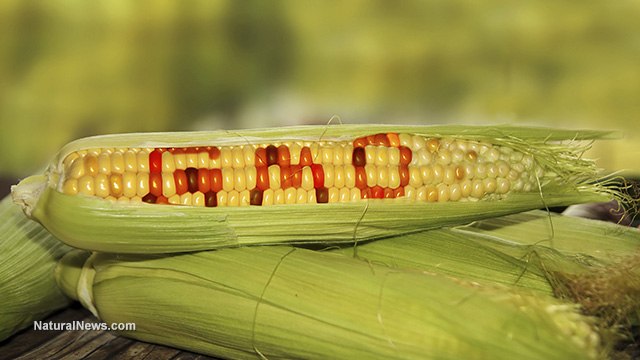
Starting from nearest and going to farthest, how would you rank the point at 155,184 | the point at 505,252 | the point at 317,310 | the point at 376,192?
1. the point at 317,310
2. the point at 155,184
3. the point at 376,192
4. the point at 505,252

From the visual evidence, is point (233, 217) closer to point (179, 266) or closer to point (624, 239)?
point (179, 266)

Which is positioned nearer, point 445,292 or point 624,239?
Result: point 445,292

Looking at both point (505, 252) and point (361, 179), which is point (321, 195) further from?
point (505, 252)

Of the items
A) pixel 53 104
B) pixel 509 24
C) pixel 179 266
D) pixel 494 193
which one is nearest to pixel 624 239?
pixel 494 193

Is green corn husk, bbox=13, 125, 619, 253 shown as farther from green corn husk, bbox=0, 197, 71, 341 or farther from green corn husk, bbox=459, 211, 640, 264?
green corn husk, bbox=0, 197, 71, 341

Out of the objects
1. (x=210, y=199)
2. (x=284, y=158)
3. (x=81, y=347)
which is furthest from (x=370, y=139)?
(x=81, y=347)
